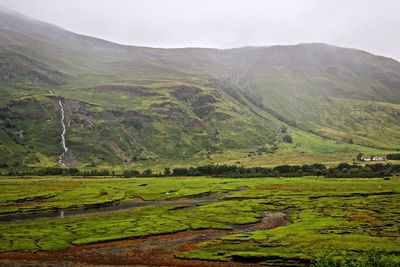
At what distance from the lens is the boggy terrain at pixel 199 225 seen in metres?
76.8

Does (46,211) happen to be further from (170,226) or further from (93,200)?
(170,226)

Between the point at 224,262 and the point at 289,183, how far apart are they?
411ft

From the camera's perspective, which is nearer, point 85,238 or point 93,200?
point 85,238

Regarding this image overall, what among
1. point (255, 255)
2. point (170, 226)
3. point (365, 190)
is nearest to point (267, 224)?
point (170, 226)

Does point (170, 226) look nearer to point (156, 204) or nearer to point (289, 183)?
point (156, 204)

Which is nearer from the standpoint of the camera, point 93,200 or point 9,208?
point 9,208

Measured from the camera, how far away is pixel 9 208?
130 metres

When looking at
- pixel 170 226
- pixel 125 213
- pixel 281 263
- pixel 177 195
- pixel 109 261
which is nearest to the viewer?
pixel 281 263

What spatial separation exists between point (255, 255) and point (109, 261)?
27.0 m

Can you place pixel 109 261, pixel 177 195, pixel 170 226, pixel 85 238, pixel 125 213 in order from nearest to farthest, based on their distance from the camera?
pixel 109 261, pixel 85 238, pixel 170 226, pixel 125 213, pixel 177 195

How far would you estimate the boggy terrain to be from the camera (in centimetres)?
7681

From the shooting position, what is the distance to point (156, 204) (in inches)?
5719

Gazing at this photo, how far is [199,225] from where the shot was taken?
10525 cm

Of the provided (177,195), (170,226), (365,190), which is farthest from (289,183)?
(170,226)
